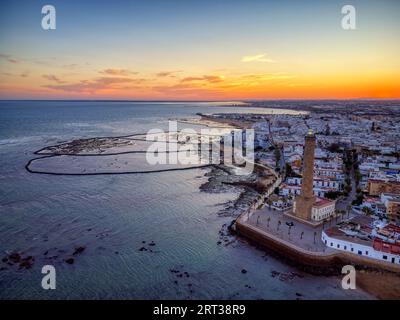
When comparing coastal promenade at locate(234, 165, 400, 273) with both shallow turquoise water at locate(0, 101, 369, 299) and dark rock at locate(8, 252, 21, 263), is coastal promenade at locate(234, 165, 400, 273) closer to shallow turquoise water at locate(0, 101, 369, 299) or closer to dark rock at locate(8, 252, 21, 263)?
shallow turquoise water at locate(0, 101, 369, 299)

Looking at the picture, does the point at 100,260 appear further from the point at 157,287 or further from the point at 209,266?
the point at 209,266

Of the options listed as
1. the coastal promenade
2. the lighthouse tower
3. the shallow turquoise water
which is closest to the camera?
the shallow turquoise water

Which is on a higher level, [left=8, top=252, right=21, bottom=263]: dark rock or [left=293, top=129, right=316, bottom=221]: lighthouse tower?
[left=293, top=129, right=316, bottom=221]: lighthouse tower

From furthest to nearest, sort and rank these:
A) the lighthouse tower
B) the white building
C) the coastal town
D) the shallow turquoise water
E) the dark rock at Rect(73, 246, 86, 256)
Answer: the lighthouse tower, the white building, the dark rock at Rect(73, 246, 86, 256), the coastal town, the shallow turquoise water

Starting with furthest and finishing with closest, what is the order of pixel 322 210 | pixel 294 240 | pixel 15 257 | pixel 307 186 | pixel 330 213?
pixel 330 213 < pixel 307 186 < pixel 322 210 < pixel 294 240 < pixel 15 257

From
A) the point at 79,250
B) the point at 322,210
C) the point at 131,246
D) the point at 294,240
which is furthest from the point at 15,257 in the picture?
the point at 322,210

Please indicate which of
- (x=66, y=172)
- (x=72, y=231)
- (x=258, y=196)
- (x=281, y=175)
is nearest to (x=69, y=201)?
(x=72, y=231)

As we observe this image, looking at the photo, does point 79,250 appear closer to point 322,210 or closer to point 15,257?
point 15,257

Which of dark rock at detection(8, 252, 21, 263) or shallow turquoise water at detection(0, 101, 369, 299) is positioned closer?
shallow turquoise water at detection(0, 101, 369, 299)

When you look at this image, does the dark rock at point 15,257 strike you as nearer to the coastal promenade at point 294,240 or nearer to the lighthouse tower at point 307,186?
the coastal promenade at point 294,240

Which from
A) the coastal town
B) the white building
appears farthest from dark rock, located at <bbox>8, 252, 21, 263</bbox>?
the white building

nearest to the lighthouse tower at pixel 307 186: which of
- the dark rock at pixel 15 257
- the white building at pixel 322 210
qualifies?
the white building at pixel 322 210

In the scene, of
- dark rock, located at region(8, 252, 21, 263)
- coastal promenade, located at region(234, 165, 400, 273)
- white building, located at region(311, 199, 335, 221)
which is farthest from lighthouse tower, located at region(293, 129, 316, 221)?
dark rock, located at region(8, 252, 21, 263)
